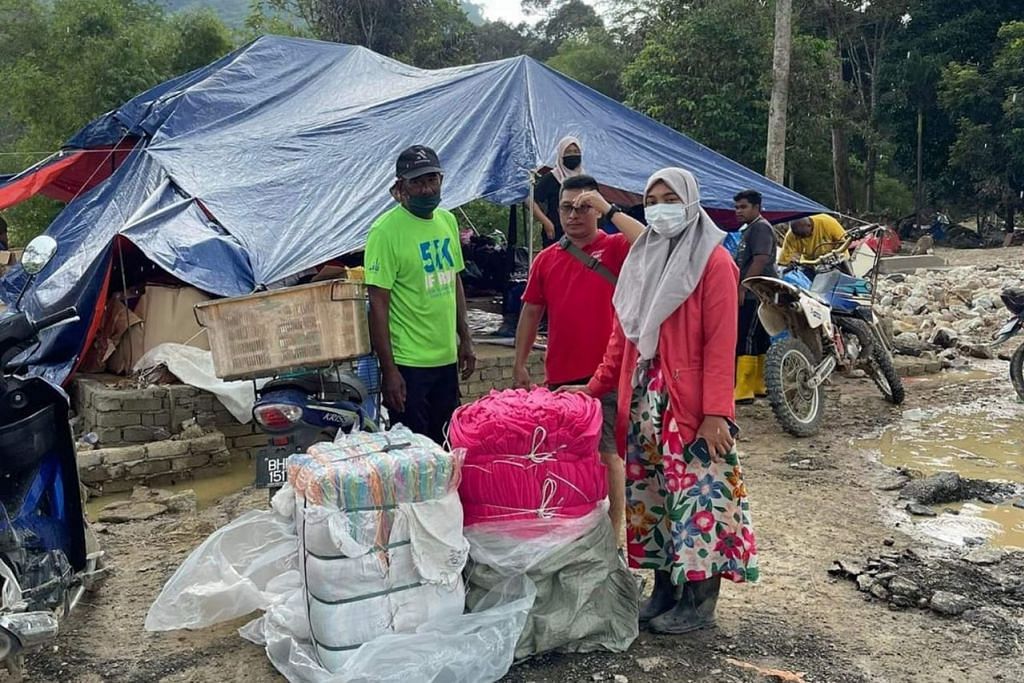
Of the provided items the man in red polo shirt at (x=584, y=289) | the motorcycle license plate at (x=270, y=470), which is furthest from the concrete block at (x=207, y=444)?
the man in red polo shirt at (x=584, y=289)

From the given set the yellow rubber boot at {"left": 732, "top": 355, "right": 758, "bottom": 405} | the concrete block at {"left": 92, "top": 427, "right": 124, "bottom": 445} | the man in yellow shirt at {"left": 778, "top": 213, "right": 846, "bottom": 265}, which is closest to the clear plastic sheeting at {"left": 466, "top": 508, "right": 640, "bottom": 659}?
the concrete block at {"left": 92, "top": 427, "right": 124, "bottom": 445}

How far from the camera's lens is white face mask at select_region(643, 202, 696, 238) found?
337cm

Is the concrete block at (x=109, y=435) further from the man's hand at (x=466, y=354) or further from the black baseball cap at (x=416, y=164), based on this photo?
the black baseball cap at (x=416, y=164)

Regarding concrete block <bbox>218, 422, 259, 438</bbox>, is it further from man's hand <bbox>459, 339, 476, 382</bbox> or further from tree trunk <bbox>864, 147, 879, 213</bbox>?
tree trunk <bbox>864, 147, 879, 213</bbox>

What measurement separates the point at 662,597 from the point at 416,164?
2.04m

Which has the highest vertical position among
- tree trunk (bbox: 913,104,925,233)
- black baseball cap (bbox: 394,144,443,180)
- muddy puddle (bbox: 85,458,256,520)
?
tree trunk (bbox: 913,104,925,233)

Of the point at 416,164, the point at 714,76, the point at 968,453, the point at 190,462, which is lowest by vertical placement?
the point at 968,453

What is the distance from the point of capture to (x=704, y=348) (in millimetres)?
3309

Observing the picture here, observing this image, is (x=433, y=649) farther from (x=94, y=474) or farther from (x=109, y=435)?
(x=109, y=435)

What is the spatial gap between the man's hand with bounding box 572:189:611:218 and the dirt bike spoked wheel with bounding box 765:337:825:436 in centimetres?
307

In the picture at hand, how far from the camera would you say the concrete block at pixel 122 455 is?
6.04 m

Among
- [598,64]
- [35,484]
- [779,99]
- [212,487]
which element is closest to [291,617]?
[35,484]

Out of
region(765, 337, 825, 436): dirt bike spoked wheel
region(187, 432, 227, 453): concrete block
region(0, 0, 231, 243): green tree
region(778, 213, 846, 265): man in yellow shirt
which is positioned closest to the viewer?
region(187, 432, 227, 453): concrete block

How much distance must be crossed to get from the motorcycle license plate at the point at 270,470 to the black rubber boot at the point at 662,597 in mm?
1542
